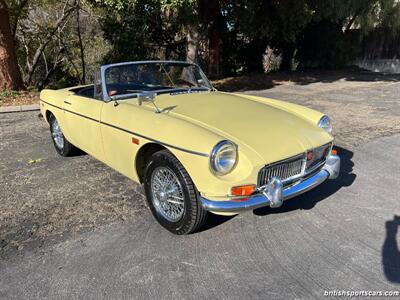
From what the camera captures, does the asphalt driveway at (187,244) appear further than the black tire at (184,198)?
No

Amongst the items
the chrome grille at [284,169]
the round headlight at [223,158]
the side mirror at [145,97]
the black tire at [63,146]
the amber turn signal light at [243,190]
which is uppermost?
the side mirror at [145,97]

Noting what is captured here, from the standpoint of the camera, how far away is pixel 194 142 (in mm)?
2740

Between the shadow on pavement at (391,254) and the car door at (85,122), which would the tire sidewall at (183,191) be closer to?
the car door at (85,122)

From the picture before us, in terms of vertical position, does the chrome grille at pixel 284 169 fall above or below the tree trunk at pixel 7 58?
below

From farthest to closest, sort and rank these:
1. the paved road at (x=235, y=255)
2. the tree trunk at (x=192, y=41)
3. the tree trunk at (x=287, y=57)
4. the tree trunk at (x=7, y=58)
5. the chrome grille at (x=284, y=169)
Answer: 1. the tree trunk at (x=287, y=57)
2. the tree trunk at (x=192, y=41)
3. the tree trunk at (x=7, y=58)
4. the chrome grille at (x=284, y=169)
5. the paved road at (x=235, y=255)

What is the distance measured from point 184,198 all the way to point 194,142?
51cm

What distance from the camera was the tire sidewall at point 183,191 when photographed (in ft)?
9.37

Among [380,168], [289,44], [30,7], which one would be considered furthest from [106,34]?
[380,168]

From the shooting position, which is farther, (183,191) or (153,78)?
(153,78)

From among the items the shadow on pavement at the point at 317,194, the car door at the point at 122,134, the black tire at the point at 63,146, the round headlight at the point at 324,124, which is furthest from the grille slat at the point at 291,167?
the black tire at the point at 63,146

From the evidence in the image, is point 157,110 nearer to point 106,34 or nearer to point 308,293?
point 308,293

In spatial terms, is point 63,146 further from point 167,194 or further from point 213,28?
point 213,28

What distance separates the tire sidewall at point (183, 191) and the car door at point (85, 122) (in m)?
0.96

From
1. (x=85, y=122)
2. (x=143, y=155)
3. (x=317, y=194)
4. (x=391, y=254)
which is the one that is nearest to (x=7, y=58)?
(x=85, y=122)
